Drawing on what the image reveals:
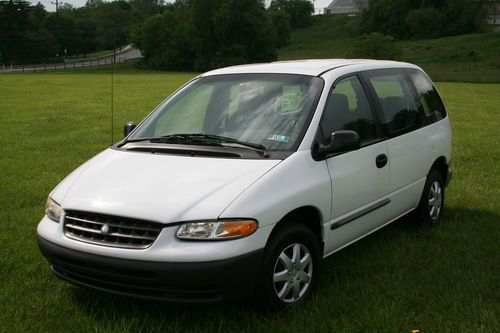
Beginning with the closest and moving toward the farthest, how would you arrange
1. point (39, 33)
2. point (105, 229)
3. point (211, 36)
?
point (105, 229), point (211, 36), point (39, 33)

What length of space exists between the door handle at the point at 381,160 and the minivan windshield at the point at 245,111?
794 millimetres

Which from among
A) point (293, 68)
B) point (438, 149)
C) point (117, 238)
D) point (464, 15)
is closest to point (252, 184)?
point (117, 238)

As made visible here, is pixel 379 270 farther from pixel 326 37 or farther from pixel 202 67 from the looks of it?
pixel 326 37

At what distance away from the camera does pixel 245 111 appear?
183 inches

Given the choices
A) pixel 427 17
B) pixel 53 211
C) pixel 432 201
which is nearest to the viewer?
pixel 53 211

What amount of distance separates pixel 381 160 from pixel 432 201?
58.1 inches

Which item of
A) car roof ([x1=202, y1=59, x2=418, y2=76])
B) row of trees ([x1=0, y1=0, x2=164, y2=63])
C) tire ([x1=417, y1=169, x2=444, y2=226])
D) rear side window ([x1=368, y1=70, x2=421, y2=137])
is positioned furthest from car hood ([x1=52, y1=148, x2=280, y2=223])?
row of trees ([x1=0, y1=0, x2=164, y2=63])

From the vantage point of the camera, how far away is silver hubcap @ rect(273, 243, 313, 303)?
12.8 ft

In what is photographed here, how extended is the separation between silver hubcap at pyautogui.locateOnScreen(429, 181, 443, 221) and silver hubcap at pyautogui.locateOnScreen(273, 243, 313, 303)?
2.45 m

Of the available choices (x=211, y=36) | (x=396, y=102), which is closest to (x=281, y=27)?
(x=211, y=36)

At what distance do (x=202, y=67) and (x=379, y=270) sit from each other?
8680cm

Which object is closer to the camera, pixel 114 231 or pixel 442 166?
pixel 114 231

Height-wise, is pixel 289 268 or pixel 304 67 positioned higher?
pixel 304 67

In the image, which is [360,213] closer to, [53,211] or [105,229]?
[105,229]
